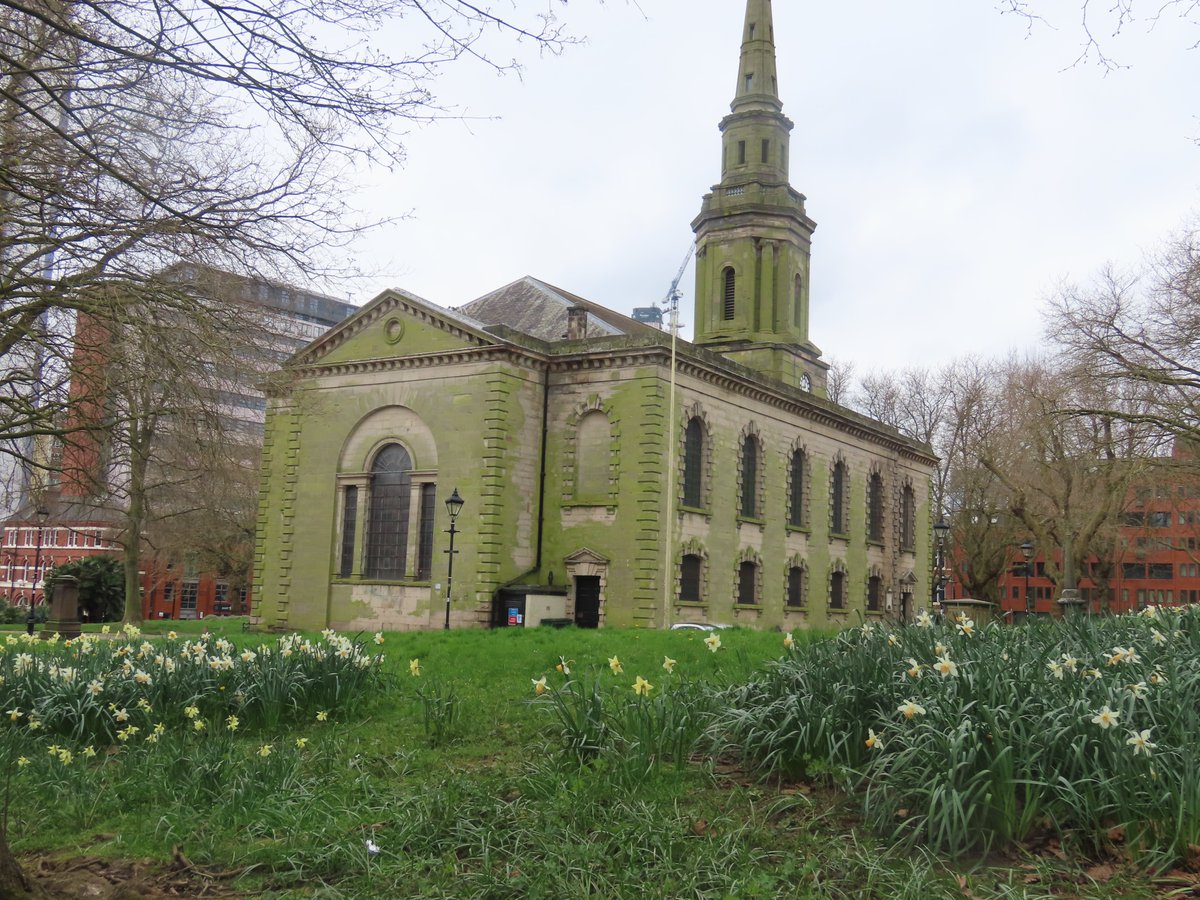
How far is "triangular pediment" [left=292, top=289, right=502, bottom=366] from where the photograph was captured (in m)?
34.9

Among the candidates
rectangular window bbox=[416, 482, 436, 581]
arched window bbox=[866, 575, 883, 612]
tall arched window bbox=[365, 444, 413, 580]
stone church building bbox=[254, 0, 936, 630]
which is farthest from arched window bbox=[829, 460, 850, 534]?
tall arched window bbox=[365, 444, 413, 580]

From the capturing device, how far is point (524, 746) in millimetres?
9352

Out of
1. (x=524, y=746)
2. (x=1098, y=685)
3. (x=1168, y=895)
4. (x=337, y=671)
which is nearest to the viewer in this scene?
(x=1168, y=895)

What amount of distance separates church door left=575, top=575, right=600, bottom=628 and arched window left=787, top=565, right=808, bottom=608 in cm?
1062

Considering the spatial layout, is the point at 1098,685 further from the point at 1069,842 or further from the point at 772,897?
the point at 772,897

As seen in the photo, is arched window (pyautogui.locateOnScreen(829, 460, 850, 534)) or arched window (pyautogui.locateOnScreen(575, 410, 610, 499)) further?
arched window (pyautogui.locateOnScreen(829, 460, 850, 534))

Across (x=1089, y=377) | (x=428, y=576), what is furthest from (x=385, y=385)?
(x=1089, y=377)

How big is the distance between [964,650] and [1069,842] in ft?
7.15

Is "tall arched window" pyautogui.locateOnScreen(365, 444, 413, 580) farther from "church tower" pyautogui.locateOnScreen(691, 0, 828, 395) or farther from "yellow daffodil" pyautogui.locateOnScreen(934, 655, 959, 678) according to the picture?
"yellow daffodil" pyautogui.locateOnScreen(934, 655, 959, 678)

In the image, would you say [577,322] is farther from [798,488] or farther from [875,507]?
[875,507]

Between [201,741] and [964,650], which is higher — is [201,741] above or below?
below

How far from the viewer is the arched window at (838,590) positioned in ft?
151

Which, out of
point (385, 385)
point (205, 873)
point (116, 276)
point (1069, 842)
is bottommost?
point (205, 873)

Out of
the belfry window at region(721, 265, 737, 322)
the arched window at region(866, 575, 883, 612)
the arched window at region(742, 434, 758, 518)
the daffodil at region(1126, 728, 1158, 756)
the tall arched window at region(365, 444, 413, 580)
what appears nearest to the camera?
the daffodil at region(1126, 728, 1158, 756)
